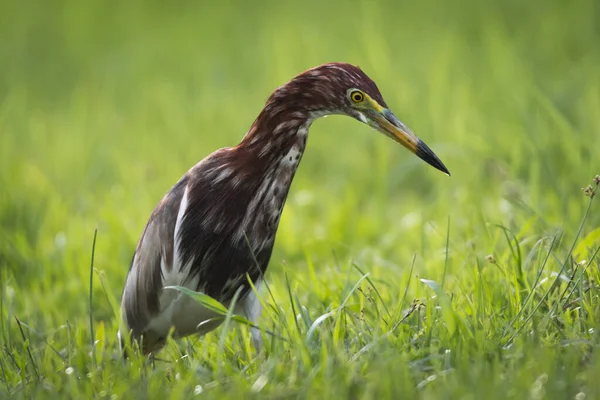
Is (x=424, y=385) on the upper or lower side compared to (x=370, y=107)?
lower

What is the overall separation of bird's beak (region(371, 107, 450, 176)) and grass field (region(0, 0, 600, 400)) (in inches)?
16.0

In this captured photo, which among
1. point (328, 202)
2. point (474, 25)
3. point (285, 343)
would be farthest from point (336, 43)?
point (285, 343)

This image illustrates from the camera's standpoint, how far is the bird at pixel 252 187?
13.1 feet

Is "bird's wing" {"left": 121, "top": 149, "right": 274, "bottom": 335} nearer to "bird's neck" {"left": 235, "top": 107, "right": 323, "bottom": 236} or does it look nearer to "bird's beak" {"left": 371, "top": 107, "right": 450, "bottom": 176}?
"bird's neck" {"left": 235, "top": 107, "right": 323, "bottom": 236}

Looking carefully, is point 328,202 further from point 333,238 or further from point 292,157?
point 292,157

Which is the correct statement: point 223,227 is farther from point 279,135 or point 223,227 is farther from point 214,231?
point 279,135

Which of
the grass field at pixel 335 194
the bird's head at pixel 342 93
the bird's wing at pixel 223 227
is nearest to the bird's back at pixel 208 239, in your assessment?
the bird's wing at pixel 223 227

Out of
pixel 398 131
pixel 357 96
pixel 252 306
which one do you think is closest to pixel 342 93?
pixel 357 96

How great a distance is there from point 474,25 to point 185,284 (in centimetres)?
543

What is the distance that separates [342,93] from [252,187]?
533 millimetres

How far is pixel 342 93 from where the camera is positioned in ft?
13.0

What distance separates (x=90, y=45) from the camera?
10.4 m

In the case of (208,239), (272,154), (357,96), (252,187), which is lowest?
(208,239)

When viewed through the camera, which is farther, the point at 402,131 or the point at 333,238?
the point at 333,238
